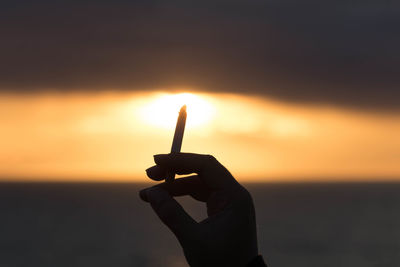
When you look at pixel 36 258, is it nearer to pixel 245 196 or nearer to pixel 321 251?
pixel 321 251

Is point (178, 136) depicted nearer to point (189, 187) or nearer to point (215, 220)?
point (189, 187)

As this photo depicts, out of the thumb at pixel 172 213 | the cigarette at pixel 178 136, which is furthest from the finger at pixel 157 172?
the thumb at pixel 172 213

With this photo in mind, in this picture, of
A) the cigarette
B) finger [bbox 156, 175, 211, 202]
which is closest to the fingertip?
the cigarette

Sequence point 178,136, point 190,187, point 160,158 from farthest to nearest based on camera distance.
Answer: point 190,187, point 178,136, point 160,158

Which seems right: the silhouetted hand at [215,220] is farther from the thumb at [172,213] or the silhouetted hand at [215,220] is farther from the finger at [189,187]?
the finger at [189,187]

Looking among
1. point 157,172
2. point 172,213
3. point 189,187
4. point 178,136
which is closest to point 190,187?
point 189,187

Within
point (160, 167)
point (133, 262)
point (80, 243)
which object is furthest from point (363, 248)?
point (160, 167)
